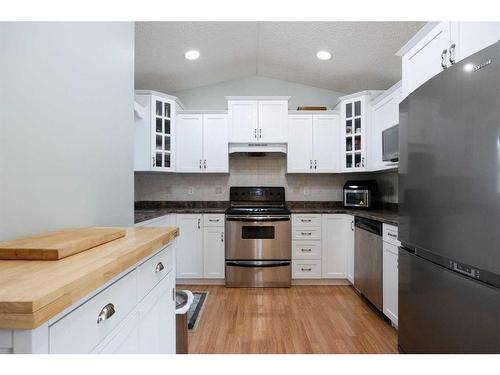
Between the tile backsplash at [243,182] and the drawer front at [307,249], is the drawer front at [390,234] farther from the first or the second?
the tile backsplash at [243,182]

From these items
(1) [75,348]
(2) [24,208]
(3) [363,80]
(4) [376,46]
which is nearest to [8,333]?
(1) [75,348]

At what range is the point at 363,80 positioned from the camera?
3.36 metres

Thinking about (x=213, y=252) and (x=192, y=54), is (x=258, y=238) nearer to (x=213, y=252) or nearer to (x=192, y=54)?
(x=213, y=252)

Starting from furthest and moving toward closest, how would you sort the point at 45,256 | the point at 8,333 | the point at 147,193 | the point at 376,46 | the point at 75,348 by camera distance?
the point at 147,193
the point at 376,46
the point at 45,256
the point at 75,348
the point at 8,333

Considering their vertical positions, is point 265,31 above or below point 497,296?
above

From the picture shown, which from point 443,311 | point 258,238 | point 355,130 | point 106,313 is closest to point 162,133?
point 258,238

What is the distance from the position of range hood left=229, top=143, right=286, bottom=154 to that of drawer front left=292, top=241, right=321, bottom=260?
3.89 ft

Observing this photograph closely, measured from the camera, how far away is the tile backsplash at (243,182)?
3.80m

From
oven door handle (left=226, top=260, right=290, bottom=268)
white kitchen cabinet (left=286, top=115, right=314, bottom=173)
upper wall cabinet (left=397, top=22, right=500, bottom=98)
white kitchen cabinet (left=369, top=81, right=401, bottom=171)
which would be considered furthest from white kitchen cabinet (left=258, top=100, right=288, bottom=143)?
upper wall cabinet (left=397, top=22, right=500, bottom=98)

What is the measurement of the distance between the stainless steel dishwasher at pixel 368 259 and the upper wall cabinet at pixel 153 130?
2353 millimetres

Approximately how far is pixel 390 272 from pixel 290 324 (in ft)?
3.00

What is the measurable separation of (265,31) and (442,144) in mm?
2188

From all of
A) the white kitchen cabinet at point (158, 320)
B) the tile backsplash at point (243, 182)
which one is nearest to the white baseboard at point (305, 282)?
the tile backsplash at point (243, 182)

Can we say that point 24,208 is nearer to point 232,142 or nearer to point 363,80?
point 232,142
